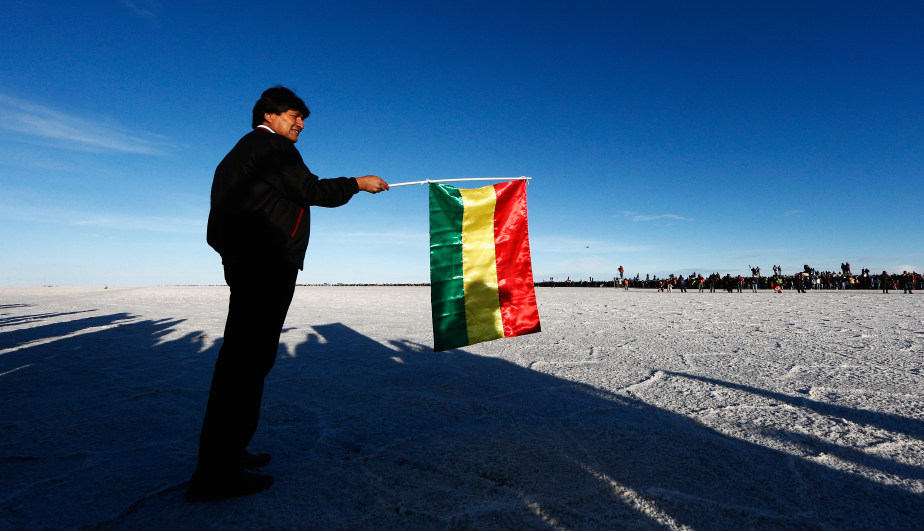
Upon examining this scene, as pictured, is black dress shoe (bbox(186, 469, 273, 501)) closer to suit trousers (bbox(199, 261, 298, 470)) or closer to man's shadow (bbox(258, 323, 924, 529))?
suit trousers (bbox(199, 261, 298, 470))

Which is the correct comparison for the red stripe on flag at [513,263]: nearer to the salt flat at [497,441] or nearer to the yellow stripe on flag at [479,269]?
the yellow stripe on flag at [479,269]

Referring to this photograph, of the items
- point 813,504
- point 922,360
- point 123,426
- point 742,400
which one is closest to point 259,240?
point 123,426

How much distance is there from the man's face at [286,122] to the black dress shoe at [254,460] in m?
1.39

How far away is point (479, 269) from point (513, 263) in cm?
26

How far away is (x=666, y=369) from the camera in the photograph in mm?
3705

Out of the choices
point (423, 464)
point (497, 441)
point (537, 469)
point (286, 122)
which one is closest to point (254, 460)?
point (423, 464)

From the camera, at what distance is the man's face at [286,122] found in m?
1.83

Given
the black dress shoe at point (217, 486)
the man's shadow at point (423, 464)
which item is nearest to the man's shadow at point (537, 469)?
the man's shadow at point (423, 464)

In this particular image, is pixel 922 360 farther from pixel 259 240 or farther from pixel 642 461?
pixel 259 240

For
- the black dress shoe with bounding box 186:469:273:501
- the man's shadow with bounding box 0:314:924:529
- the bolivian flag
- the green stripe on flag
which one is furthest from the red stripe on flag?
the black dress shoe with bounding box 186:469:273:501

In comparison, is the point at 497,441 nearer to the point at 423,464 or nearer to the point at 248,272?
the point at 423,464

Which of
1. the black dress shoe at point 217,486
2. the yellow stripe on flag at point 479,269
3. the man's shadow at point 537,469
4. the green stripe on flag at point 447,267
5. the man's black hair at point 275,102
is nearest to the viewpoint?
the man's shadow at point 537,469

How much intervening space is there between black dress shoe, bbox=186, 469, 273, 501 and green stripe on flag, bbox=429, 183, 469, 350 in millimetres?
1368

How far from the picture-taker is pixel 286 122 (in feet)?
6.04
